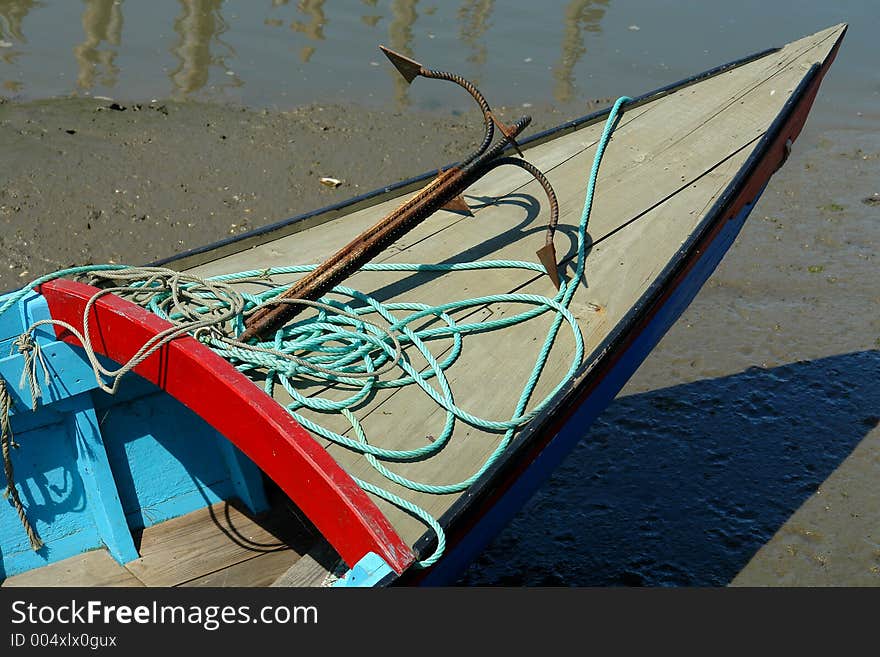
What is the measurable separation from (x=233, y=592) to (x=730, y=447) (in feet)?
9.61

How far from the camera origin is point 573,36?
Result: 33.9ft

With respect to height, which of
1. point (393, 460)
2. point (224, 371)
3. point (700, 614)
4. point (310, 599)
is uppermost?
point (224, 371)

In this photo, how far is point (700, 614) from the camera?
3.21 m

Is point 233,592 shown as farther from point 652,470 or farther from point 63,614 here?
point 652,470

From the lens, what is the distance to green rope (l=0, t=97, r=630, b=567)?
289 centimetres

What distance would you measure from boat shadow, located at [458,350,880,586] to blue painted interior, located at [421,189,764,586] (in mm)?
1021

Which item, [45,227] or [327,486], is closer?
[327,486]

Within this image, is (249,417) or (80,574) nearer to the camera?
(249,417)

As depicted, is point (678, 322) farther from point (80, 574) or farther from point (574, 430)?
point (80, 574)

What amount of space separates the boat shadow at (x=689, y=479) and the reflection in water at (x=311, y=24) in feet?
19.1

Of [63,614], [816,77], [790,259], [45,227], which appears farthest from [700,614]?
[45,227]

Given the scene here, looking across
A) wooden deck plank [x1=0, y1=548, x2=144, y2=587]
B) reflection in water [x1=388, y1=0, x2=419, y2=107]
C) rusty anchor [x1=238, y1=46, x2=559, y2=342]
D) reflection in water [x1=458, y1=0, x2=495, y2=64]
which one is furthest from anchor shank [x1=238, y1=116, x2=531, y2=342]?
reflection in water [x1=458, y1=0, x2=495, y2=64]

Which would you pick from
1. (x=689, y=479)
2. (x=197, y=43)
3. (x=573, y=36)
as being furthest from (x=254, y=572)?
(x=573, y=36)

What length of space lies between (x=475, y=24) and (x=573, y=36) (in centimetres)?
112
